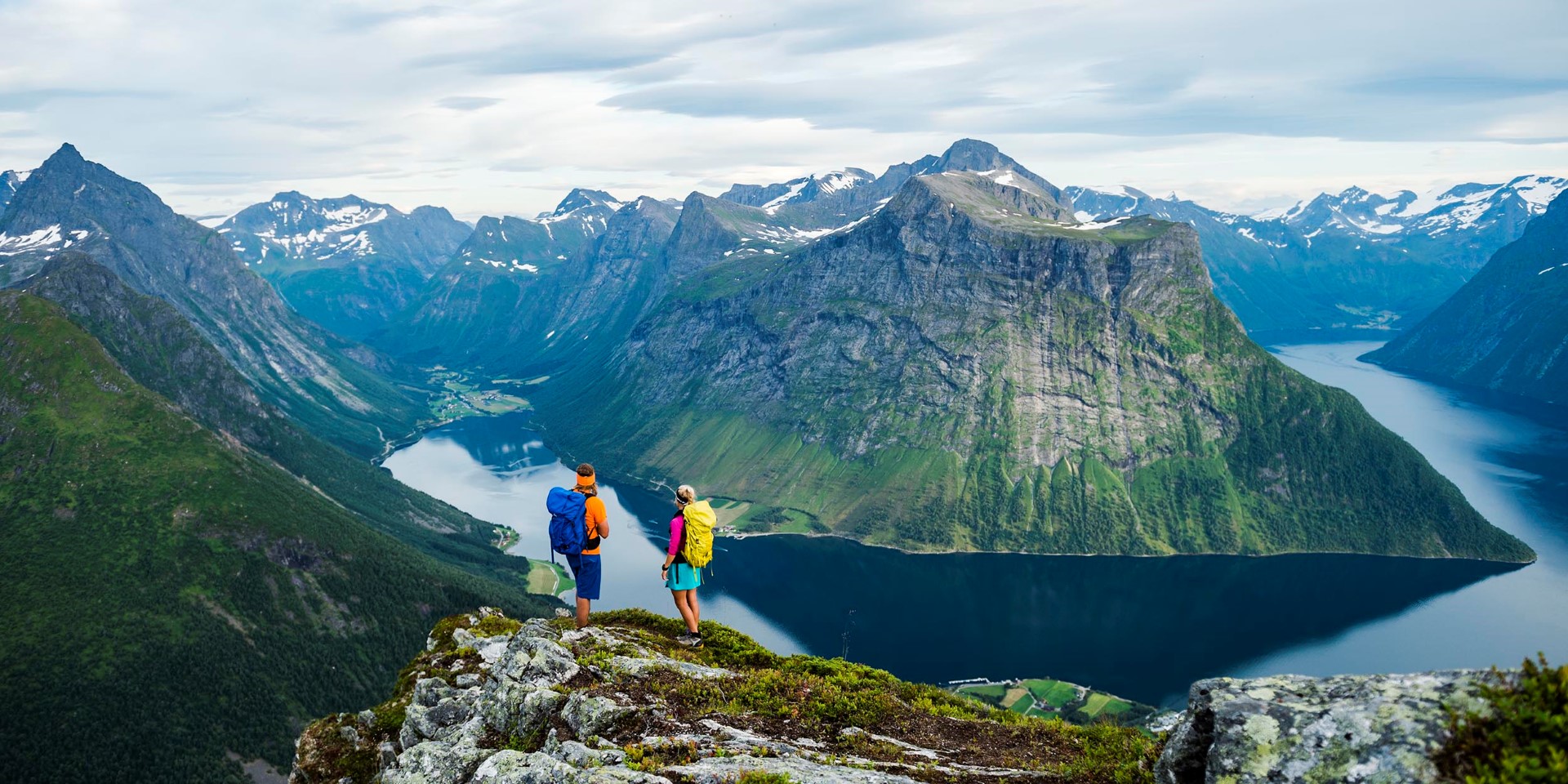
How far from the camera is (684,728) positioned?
25.9 meters

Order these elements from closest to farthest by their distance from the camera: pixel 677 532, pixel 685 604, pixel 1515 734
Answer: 1. pixel 1515 734
2. pixel 677 532
3. pixel 685 604

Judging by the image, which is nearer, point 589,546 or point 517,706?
point 517,706

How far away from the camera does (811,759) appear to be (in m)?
23.8

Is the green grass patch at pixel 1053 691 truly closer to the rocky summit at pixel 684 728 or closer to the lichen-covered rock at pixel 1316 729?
the rocky summit at pixel 684 728

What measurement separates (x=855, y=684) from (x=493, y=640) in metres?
17.9

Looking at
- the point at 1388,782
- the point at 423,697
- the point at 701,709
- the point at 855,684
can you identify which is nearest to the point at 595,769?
the point at 701,709

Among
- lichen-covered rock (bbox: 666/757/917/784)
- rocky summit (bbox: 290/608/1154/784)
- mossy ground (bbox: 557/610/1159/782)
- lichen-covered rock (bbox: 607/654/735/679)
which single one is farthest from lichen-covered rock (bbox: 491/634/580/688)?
lichen-covered rock (bbox: 666/757/917/784)

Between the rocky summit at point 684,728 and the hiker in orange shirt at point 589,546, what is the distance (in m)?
1.46

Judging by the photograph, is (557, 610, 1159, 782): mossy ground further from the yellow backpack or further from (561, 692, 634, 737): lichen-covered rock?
the yellow backpack

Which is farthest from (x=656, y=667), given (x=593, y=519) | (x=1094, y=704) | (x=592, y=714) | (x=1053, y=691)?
(x=1053, y=691)

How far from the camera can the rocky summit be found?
23.1 metres

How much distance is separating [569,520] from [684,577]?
16.5ft

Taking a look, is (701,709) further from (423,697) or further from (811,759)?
(423,697)

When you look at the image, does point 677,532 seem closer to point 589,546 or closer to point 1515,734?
point 589,546
